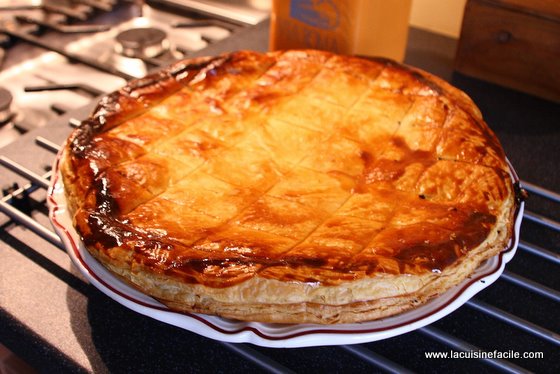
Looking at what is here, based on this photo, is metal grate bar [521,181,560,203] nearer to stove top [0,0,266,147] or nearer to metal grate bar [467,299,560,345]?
metal grate bar [467,299,560,345]

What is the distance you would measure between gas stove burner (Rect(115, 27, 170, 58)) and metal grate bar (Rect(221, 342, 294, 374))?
1079mm

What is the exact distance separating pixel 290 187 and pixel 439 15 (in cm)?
112

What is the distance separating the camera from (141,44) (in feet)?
5.85

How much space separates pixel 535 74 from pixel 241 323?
3.61 feet

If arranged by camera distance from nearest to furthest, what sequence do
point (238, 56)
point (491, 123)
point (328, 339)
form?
point (328, 339), point (238, 56), point (491, 123)

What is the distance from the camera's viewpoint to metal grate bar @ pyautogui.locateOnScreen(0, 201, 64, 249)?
1.09 metres

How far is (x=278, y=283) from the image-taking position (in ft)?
2.69

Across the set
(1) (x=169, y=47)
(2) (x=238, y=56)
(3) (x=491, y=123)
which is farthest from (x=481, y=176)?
(1) (x=169, y=47)

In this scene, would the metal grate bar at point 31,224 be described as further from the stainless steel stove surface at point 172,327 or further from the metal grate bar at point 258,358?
the metal grate bar at point 258,358

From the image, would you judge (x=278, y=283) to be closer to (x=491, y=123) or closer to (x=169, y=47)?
(x=491, y=123)

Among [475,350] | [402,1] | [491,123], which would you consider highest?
[402,1]

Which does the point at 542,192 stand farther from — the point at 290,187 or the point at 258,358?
the point at 258,358

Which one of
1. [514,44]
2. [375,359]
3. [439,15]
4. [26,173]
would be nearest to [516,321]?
[375,359]

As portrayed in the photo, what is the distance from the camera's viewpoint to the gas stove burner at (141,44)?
1.79 metres
